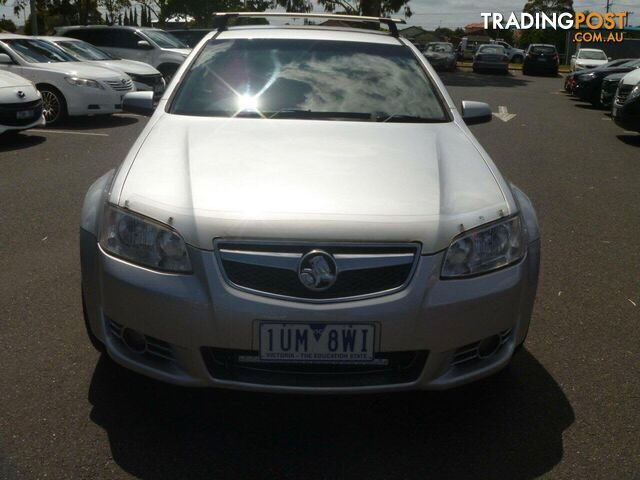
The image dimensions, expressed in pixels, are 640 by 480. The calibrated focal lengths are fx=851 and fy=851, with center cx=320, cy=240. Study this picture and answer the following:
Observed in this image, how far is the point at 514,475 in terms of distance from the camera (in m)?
3.01

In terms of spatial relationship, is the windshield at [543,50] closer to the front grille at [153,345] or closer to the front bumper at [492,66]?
the front bumper at [492,66]

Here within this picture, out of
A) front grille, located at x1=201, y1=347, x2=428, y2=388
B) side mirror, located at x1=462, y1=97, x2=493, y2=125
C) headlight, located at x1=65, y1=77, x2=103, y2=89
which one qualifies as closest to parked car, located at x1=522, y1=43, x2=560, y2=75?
headlight, located at x1=65, y1=77, x2=103, y2=89

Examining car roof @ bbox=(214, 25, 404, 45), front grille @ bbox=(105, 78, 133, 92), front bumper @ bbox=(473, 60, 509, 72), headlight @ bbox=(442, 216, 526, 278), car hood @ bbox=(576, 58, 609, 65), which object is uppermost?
car roof @ bbox=(214, 25, 404, 45)

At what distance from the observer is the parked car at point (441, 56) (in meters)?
39.2

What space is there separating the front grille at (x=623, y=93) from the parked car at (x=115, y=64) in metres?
7.74

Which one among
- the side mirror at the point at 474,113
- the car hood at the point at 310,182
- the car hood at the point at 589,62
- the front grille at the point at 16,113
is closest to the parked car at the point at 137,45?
the front grille at the point at 16,113

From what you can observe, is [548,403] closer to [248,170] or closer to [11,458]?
[248,170]

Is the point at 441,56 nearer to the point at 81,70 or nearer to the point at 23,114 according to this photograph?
the point at 81,70

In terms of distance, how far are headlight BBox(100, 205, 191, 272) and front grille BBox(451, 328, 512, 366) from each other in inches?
41.2

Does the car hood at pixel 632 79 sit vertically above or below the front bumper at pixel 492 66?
above

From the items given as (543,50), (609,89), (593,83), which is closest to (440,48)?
(543,50)

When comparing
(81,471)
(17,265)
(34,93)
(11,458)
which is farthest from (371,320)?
(34,93)

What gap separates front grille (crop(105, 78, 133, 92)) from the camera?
13412 millimetres

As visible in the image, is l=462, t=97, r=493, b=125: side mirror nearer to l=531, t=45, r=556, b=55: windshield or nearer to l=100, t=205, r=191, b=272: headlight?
l=100, t=205, r=191, b=272: headlight
